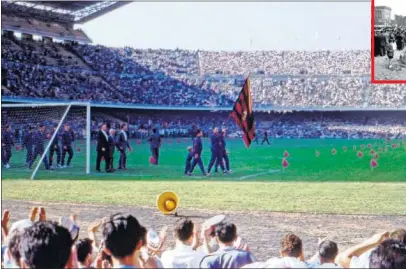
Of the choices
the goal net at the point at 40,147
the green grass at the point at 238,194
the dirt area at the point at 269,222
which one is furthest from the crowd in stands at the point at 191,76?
the dirt area at the point at 269,222

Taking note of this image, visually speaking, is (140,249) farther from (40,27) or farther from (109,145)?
(40,27)

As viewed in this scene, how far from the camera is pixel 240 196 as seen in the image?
13.0 m

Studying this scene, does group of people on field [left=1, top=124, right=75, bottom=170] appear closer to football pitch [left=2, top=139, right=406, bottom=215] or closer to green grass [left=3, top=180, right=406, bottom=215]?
football pitch [left=2, top=139, right=406, bottom=215]

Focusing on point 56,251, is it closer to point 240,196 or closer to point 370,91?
point 240,196

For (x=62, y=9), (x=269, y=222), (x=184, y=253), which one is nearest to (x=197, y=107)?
(x=62, y=9)

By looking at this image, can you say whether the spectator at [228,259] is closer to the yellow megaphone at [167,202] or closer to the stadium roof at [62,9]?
the yellow megaphone at [167,202]

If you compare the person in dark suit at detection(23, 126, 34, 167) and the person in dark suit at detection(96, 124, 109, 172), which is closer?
the person in dark suit at detection(96, 124, 109, 172)

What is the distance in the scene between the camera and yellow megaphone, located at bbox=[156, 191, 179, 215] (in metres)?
8.98

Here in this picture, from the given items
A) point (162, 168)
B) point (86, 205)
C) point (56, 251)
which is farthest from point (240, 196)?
point (56, 251)

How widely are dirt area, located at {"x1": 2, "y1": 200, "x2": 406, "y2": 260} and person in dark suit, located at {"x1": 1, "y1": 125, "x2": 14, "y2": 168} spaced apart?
276 inches

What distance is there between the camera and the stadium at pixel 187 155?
4.38 metres

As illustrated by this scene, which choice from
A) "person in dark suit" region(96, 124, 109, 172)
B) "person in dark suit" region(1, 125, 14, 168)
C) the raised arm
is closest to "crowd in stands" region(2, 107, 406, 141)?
"person in dark suit" region(1, 125, 14, 168)

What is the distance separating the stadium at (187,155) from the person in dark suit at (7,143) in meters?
0.07

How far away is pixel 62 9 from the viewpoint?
40188mm
